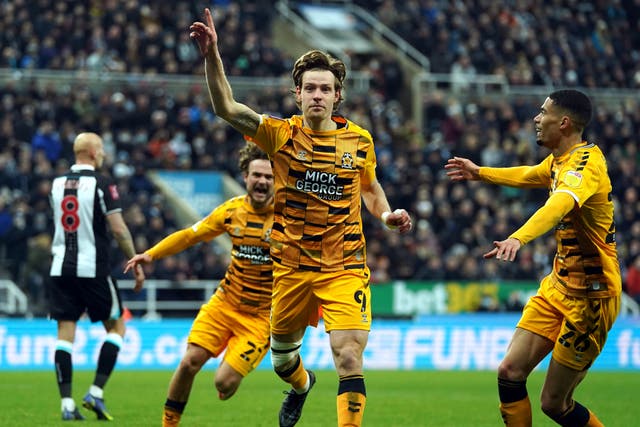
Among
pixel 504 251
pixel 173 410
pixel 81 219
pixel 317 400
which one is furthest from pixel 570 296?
pixel 317 400

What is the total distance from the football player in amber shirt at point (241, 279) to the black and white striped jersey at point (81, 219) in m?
1.51

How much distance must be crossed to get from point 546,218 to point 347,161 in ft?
Result: 5.11

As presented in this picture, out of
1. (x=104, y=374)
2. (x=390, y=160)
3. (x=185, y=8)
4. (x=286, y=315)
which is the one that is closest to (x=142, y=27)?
(x=185, y=8)

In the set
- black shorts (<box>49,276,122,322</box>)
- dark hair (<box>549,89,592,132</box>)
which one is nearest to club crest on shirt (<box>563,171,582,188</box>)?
dark hair (<box>549,89,592,132</box>)

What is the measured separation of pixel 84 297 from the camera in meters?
11.5

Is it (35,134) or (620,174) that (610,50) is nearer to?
(620,174)

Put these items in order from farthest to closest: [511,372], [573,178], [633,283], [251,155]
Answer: [633,283]
[251,155]
[511,372]
[573,178]

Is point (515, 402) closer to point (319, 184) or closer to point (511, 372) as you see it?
point (511, 372)

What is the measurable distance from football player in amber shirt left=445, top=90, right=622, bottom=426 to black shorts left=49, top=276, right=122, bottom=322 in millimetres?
4551

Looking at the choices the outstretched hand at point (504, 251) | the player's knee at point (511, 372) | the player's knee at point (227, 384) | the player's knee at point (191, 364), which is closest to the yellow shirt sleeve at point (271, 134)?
the outstretched hand at point (504, 251)

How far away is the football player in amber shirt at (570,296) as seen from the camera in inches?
324

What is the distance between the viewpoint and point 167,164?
2630cm

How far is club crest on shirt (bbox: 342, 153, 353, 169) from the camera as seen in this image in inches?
327

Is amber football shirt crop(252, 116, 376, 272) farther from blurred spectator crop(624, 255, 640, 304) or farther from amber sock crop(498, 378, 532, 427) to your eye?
blurred spectator crop(624, 255, 640, 304)
